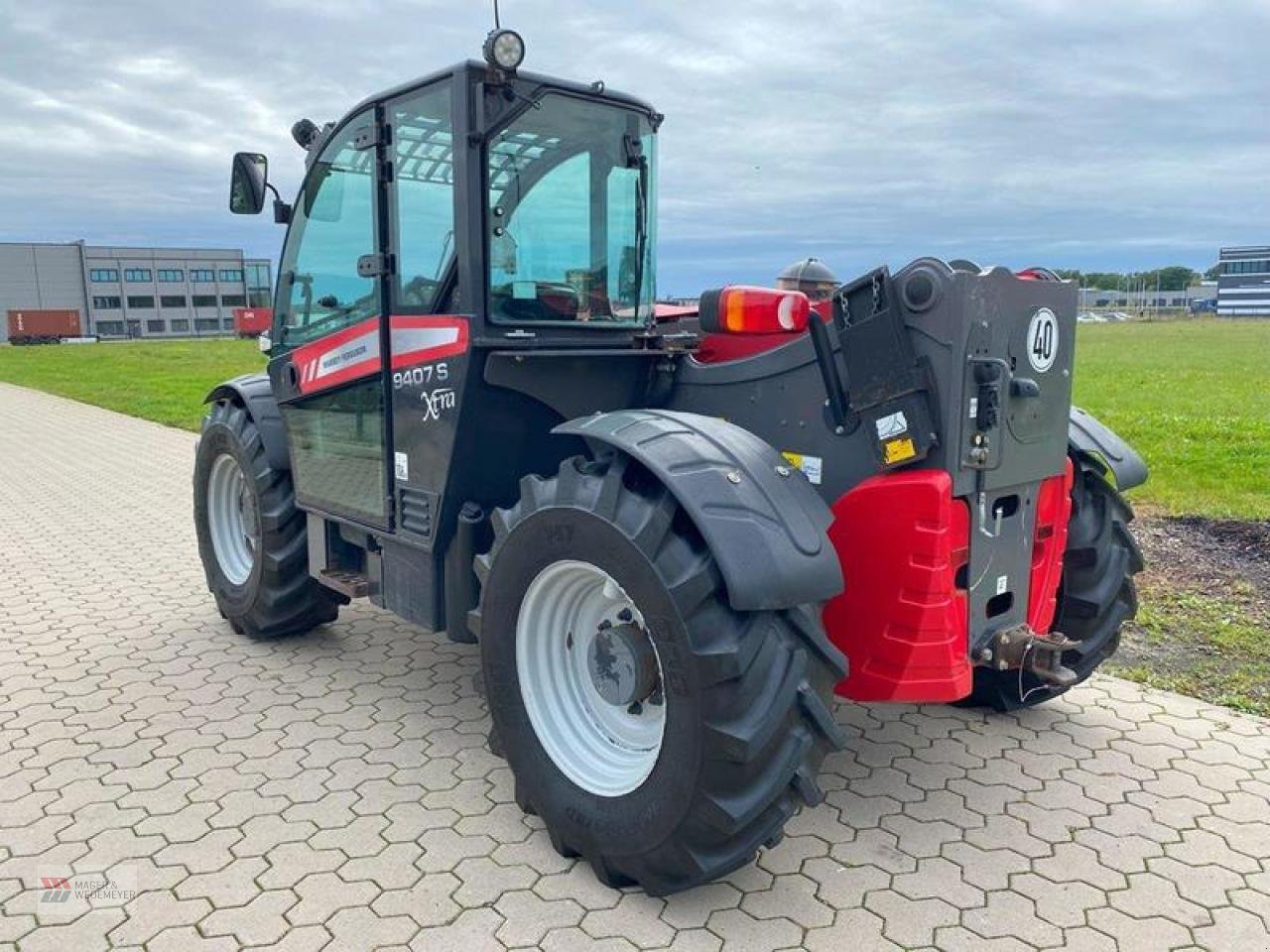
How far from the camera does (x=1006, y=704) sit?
14.3 feet

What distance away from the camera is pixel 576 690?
3.46m

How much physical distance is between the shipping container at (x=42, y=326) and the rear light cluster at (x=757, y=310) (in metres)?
75.3

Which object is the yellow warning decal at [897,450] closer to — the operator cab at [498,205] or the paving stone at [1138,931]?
the operator cab at [498,205]

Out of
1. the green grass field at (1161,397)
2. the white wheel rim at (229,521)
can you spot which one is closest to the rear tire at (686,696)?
the white wheel rim at (229,521)

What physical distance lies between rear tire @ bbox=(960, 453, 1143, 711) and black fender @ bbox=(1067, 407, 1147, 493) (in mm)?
41

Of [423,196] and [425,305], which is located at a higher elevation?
[423,196]

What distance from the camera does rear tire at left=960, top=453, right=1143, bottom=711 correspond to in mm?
4008

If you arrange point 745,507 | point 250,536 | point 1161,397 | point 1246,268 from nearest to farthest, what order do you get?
point 745,507 → point 250,536 → point 1161,397 → point 1246,268

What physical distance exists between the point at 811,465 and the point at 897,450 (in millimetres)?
386

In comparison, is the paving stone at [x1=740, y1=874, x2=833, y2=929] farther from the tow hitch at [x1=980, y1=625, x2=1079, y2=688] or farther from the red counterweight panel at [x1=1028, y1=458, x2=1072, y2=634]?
the red counterweight panel at [x1=1028, y1=458, x2=1072, y2=634]

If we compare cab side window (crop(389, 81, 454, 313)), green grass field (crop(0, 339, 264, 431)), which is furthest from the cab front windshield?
green grass field (crop(0, 339, 264, 431))

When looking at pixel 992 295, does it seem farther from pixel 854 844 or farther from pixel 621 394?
pixel 854 844

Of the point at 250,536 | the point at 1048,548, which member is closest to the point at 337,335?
the point at 250,536

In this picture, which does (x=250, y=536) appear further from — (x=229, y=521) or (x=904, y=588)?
(x=904, y=588)
